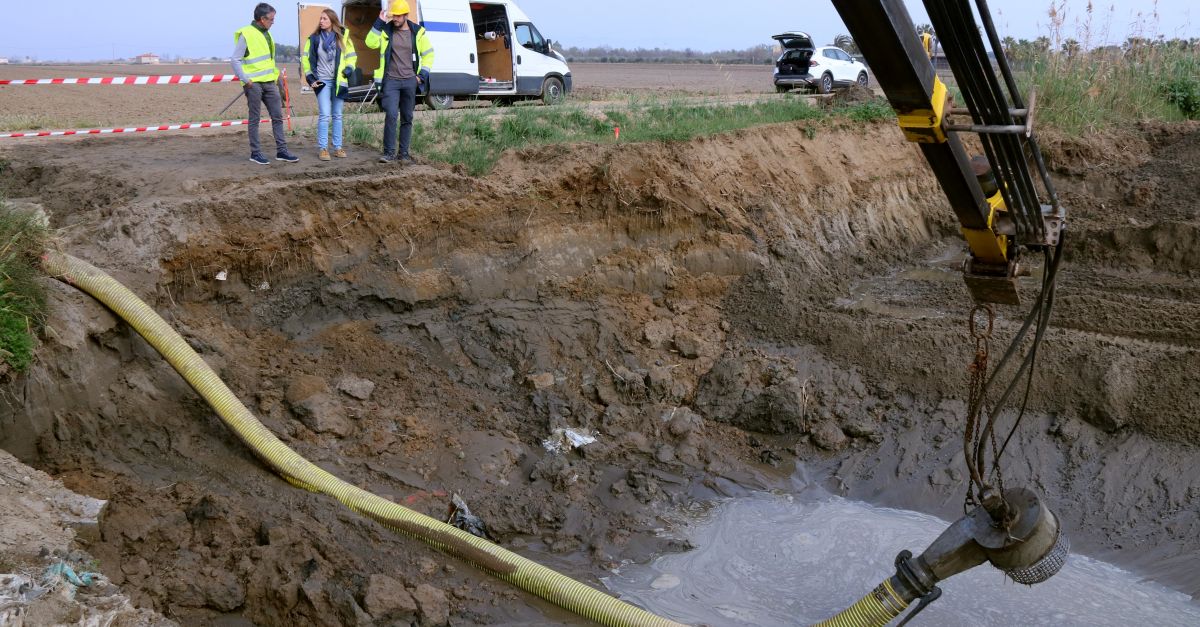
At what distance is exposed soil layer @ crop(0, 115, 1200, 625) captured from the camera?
17.2 ft

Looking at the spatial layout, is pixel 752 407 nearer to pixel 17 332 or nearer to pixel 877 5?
pixel 877 5

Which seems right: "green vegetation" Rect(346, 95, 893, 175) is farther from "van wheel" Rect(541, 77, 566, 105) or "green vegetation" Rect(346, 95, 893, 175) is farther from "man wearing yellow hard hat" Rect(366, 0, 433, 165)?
"van wheel" Rect(541, 77, 566, 105)

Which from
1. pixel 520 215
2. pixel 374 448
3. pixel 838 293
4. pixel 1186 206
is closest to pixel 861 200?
pixel 838 293

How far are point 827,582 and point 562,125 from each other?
6.15m

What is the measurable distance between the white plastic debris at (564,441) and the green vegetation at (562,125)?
8.96ft

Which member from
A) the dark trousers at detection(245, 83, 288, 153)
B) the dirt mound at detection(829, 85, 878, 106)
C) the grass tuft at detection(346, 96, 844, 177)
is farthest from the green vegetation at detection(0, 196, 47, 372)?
the dirt mound at detection(829, 85, 878, 106)

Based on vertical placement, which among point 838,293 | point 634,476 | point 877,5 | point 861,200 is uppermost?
→ point 877,5

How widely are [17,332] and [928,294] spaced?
7.73 m

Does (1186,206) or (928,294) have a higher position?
(1186,206)

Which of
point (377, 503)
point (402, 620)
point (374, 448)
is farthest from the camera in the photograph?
point (374, 448)

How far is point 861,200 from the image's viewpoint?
35.4 feet

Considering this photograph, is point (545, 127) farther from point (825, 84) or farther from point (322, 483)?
point (825, 84)

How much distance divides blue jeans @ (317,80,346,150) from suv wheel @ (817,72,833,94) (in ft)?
48.8

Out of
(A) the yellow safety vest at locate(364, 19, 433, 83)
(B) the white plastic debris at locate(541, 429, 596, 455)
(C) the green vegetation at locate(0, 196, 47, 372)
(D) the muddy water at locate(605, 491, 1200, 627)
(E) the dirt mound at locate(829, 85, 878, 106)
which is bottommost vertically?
(D) the muddy water at locate(605, 491, 1200, 627)
